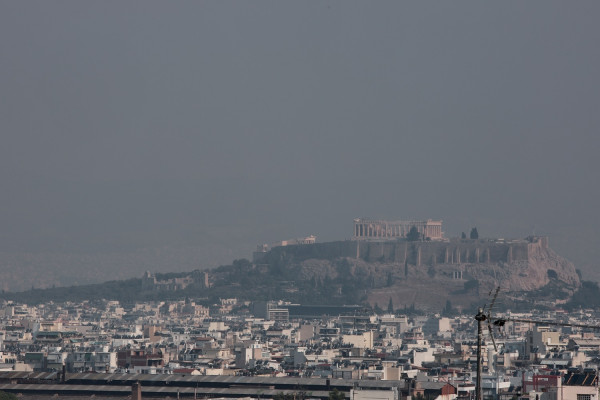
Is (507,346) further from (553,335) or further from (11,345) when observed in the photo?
(11,345)

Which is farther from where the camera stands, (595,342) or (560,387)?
(595,342)

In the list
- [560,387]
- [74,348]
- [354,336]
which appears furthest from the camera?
[354,336]

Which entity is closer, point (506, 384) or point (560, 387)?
point (560, 387)

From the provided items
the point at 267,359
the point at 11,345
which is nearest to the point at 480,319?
the point at 267,359

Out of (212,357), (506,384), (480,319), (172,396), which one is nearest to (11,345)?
(212,357)

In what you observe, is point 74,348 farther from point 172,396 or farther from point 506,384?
point 506,384

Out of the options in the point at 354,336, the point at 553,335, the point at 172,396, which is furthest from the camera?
the point at 354,336

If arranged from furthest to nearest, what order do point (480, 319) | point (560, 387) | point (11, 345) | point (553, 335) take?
point (11, 345) → point (553, 335) → point (560, 387) → point (480, 319)

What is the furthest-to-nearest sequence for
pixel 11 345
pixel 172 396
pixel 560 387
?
pixel 11 345 < pixel 172 396 < pixel 560 387

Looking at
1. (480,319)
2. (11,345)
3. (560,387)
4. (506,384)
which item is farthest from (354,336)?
(480,319)
